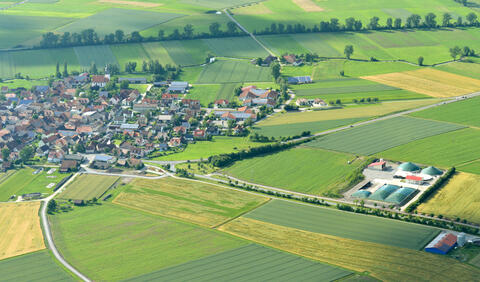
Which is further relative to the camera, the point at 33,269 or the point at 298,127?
the point at 298,127

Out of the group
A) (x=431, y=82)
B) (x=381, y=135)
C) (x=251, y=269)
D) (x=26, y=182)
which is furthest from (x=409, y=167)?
(x=26, y=182)

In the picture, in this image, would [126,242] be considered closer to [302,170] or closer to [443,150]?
[302,170]

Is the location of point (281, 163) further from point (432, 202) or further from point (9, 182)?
point (9, 182)

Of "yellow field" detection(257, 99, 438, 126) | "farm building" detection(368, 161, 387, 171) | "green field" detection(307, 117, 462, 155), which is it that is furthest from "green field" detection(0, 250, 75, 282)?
"yellow field" detection(257, 99, 438, 126)

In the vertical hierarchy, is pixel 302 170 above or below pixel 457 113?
below

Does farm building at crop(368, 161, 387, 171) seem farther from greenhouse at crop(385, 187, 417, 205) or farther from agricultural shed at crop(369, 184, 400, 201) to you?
greenhouse at crop(385, 187, 417, 205)
